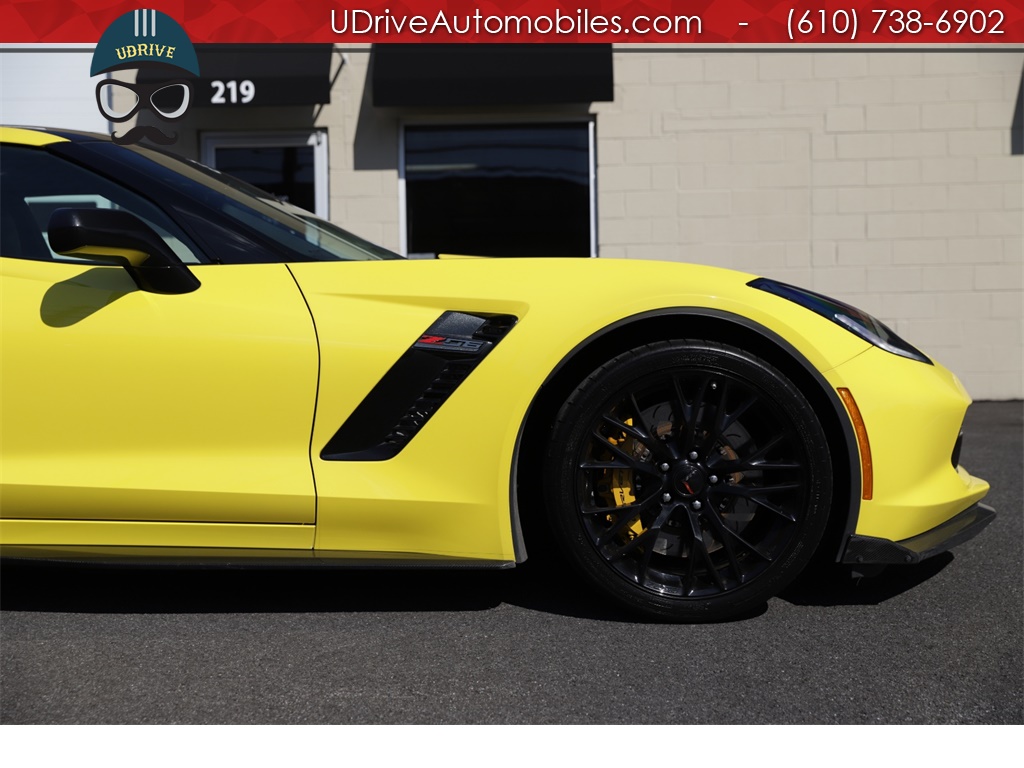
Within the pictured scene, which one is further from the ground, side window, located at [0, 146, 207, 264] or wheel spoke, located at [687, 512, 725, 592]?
side window, located at [0, 146, 207, 264]

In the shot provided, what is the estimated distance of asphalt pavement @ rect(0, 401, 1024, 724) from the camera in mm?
1961

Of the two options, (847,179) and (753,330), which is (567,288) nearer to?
(753,330)

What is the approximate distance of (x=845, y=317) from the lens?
253 cm

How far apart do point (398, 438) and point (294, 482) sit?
0.28 meters

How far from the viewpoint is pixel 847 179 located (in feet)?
26.0

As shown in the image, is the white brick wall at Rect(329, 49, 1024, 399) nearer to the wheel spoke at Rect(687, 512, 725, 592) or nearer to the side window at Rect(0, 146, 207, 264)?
the side window at Rect(0, 146, 207, 264)

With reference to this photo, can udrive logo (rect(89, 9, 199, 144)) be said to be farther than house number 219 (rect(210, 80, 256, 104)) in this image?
No

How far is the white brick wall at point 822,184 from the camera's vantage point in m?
7.88

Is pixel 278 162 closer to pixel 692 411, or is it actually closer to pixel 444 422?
pixel 444 422

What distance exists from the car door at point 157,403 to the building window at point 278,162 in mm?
5802
